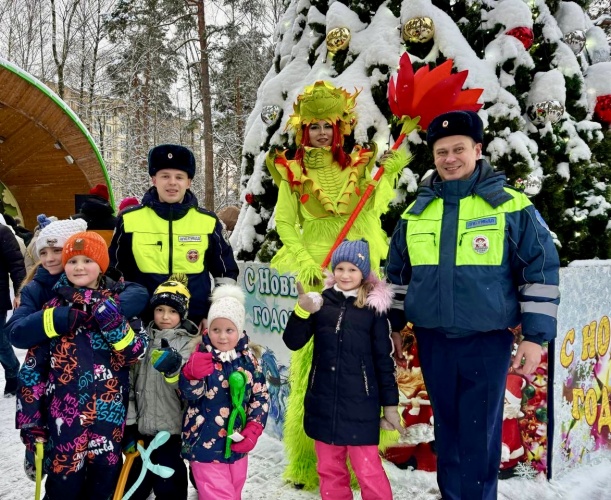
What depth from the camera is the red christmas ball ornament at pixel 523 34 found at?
3508mm

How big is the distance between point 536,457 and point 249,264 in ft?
8.15

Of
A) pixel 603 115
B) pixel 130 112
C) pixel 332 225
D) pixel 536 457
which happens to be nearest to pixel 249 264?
pixel 332 225

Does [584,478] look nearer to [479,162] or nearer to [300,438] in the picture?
[300,438]

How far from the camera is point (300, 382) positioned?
300cm

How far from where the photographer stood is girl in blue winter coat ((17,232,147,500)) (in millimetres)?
Result: 2262

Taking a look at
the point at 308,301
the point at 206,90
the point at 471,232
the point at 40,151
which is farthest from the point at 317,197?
the point at 206,90

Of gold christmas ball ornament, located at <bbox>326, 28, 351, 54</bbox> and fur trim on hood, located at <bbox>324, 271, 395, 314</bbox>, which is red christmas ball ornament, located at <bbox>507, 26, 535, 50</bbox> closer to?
gold christmas ball ornament, located at <bbox>326, 28, 351, 54</bbox>

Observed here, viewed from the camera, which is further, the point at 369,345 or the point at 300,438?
the point at 300,438

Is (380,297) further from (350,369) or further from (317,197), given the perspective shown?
(317,197)

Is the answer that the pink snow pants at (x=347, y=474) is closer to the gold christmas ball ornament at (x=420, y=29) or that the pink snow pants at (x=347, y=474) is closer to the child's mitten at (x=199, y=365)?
the child's mitten at (x=199, y=365)

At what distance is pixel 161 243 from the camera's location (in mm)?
2736

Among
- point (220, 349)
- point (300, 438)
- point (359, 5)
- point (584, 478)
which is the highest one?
point (359, 5)

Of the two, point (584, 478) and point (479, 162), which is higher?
point (479, 162)

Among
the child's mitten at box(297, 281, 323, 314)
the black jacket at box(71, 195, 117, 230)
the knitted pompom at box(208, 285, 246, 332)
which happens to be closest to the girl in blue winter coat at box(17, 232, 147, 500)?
the knitted pompom at box(208, 285, 246, 332)
